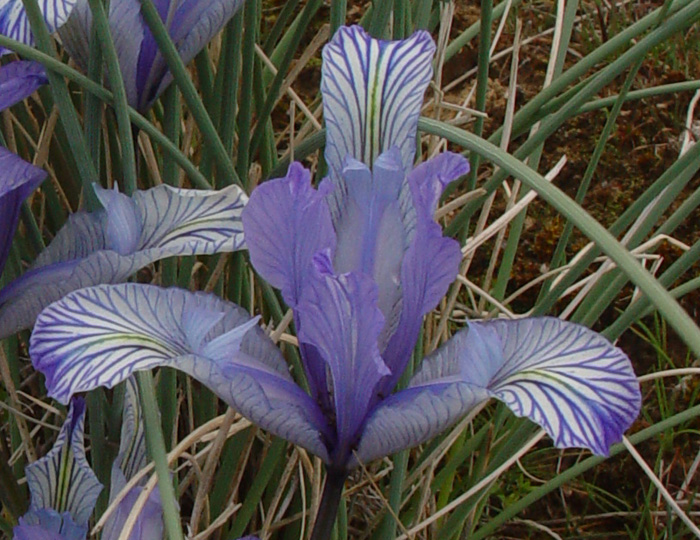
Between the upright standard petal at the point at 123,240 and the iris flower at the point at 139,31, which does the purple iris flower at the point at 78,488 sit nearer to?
the upright standard petal at the point at 123,240

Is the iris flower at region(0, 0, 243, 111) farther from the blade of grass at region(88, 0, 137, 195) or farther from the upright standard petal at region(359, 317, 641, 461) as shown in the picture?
the upright standard petal at region(359, 317, 641, 461)

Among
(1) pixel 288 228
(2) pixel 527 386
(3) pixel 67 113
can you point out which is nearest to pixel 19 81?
(3) pixel 67 113

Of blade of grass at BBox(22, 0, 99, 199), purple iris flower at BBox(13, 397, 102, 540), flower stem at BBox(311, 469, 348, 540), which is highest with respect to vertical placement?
blade of grass at BBox(22, 0, 99, 199)

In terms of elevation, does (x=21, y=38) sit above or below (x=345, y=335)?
above

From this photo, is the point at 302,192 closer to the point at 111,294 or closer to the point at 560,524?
the point at 111,294

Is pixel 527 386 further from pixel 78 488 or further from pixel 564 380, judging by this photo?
pixel 78 488

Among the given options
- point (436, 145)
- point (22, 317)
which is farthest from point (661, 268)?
point (22, 317)

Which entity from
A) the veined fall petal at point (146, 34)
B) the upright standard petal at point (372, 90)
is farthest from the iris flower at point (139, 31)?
the upright standard petal at point (372, 90)

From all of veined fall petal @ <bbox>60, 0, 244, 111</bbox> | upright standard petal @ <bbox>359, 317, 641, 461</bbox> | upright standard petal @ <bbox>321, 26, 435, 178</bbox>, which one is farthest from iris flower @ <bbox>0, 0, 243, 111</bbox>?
upright standard petal @ <bbox>359, 317, 641, 461</bbox>
